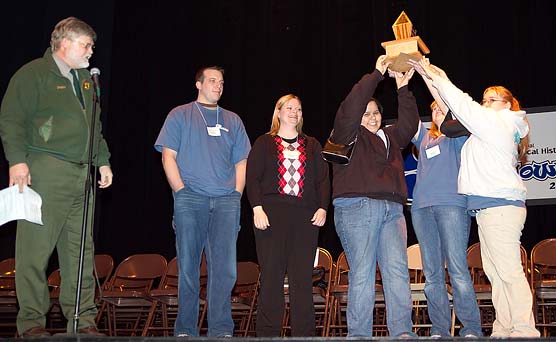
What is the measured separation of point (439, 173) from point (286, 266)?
109 centimetres

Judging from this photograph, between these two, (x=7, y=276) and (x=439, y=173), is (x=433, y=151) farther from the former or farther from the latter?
(x=7, y=276)

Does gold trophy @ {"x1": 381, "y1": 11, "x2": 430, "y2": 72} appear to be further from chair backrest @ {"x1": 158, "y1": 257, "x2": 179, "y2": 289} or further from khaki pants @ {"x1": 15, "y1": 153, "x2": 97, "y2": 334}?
chair backrest @ {"x1": 158, "y1": 257, "x2": 179, "y2": 289}

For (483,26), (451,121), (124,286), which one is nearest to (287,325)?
(124,286)

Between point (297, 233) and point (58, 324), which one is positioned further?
point (58, 324)

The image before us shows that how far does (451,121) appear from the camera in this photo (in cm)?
395

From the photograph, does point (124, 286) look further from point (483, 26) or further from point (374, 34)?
point (483, 26)

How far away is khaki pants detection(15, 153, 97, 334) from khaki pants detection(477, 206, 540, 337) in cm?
215

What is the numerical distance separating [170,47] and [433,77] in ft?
15.6

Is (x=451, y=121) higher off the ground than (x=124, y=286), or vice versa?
(x=451, y=121)

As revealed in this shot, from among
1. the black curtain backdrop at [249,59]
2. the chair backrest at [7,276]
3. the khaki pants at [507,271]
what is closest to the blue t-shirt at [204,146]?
the khaki pants at [507,271]

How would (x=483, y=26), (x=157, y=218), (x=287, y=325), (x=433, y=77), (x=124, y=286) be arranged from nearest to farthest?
(x=433, y=77)
(x=287, y=325)
(x=124, y=286)
(x=483, y=26)
(x=157, y=218)

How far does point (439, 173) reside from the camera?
13.3 ft

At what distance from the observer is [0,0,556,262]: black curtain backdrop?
674 cm

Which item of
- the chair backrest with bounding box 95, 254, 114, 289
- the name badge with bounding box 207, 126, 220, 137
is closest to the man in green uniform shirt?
the name badge with bounding box 207, 126, 220, 137
